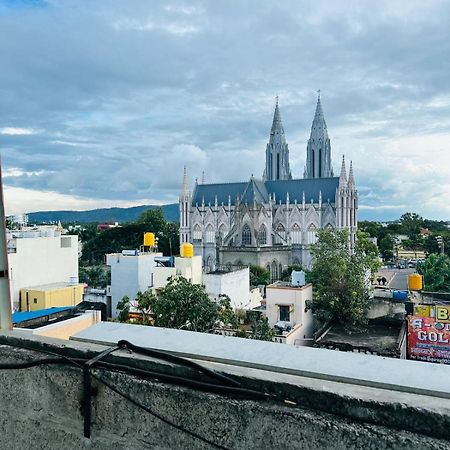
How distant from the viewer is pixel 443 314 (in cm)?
1525

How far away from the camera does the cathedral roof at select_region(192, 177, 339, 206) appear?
50.3 metres

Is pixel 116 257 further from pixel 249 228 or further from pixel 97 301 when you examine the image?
pixel 249 228

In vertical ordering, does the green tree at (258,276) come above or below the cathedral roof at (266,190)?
below

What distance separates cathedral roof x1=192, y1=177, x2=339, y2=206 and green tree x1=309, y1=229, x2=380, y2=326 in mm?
30716

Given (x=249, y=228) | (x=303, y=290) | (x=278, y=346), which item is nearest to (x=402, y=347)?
(x=303, y=290)

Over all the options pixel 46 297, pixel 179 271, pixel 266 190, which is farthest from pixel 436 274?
pixel 266 190

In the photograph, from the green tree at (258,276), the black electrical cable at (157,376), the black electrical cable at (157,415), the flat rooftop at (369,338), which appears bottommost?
the green tree at (258,276)

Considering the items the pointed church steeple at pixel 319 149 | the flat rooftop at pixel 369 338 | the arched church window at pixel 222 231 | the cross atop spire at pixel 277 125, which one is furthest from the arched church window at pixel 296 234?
the flat rooftop at pixel 369 338

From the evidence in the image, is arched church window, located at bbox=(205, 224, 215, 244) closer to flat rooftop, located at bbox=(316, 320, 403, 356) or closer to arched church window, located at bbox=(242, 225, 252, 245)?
arched church window, located at bbox=(242, 225, 252, 245)

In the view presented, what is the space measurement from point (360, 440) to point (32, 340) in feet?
4.13

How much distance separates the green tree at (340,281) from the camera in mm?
16620

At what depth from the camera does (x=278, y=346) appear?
5.48ft

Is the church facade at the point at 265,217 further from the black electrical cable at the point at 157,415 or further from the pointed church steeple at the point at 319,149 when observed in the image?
the black electrical cable at the point at 157,415

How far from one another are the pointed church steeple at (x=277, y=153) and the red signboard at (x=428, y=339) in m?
49.2
